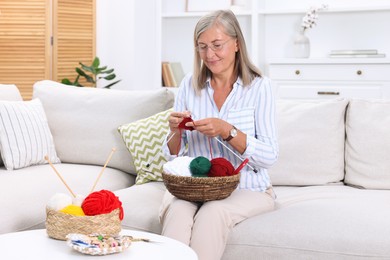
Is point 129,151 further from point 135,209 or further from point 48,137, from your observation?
point 135,209

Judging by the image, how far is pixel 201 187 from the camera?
221 centimetres

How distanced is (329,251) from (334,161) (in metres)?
0.74

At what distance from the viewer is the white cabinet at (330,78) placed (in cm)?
479

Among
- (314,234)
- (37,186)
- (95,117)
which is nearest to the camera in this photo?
(314,234)

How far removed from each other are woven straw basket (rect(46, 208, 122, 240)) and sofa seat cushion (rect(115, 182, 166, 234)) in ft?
1.90

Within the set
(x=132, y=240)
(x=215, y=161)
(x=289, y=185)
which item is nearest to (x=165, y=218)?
(x=215, y=161)

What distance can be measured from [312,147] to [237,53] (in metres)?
0.61

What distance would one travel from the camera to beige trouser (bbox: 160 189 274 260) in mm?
2158

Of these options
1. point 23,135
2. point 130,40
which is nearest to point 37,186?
point 23,135

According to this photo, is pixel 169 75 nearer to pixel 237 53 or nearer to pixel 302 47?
pixel 302 47

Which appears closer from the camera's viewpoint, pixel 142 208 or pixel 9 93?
pixel 142 208

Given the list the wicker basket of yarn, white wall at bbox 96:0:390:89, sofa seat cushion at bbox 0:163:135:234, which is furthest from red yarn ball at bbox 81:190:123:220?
white wall at bbox 96:0:390:89

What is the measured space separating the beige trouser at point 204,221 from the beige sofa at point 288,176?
7 centimetres

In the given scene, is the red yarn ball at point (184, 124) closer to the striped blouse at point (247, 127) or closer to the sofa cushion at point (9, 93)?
the striped blouse at point (247, 127)
